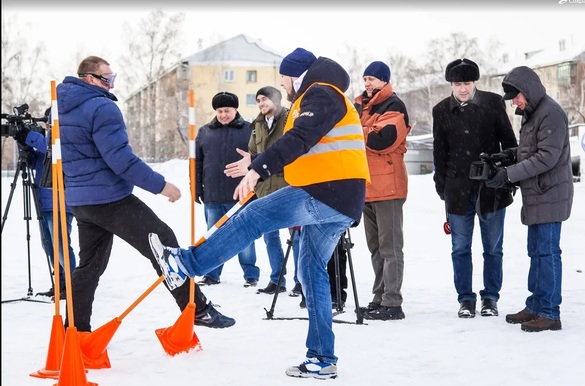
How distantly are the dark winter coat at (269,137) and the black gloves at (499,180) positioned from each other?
6.65 feet

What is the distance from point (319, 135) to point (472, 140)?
2.38 meters

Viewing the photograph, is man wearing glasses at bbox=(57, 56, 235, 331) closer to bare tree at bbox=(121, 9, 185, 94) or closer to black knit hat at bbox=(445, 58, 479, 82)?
black knit hat at bbox=(445, 58, 479, 82)

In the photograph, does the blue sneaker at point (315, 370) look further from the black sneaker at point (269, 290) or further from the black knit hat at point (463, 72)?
the black sneaker at point (269, 290)

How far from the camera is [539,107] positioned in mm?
5363

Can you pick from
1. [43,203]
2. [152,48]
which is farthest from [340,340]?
[152,48]

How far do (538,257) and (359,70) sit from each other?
2282 inches

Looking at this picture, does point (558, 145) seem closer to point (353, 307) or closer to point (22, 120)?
point (353, 307)

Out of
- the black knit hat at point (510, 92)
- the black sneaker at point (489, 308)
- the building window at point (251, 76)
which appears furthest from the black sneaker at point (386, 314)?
the building window at point (251, 76)

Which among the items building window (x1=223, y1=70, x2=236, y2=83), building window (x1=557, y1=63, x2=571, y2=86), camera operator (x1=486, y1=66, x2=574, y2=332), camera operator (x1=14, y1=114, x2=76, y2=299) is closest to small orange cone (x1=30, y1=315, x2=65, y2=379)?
camera operator (x1=14, y1=114, x2=76, y2=299)

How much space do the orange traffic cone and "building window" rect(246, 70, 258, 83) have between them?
184ft

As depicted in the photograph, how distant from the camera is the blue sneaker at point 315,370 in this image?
13.3ft

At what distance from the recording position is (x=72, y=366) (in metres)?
3.84

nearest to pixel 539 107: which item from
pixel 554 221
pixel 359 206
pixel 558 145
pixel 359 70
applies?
pixel 558 145

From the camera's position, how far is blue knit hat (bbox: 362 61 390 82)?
585 centimetres
